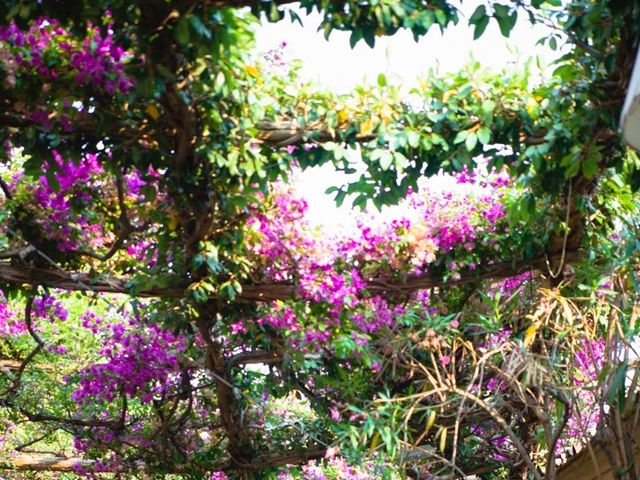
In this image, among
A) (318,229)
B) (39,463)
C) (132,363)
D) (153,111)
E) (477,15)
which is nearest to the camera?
(477,15)

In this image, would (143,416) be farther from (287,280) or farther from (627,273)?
(627,273)

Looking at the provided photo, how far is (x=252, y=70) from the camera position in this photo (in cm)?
265

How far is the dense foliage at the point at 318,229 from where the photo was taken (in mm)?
2488

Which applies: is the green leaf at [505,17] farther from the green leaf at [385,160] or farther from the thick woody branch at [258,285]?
the thick woody branch at [258,285]

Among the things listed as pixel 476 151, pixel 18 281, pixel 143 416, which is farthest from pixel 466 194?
pixel 143 416

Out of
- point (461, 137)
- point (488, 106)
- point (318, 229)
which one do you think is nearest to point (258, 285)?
point (318, 229)

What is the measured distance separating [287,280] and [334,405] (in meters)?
1.11

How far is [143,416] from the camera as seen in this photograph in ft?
16.6

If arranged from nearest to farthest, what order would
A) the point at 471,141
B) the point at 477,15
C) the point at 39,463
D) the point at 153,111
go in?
the point at 477,15, the point at 153,111, the point at 471,141, the point at 39,463

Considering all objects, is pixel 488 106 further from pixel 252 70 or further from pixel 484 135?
pixel 252 70

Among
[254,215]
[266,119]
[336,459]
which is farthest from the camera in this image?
[336,459]

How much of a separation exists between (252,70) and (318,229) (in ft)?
2.86

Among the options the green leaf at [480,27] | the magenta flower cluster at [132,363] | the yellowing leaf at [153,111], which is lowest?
the green leaf at [480,27]

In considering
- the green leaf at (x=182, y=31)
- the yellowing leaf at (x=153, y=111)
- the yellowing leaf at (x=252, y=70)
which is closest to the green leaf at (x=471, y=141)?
the yellowing leaf at (x=252, y=70)
